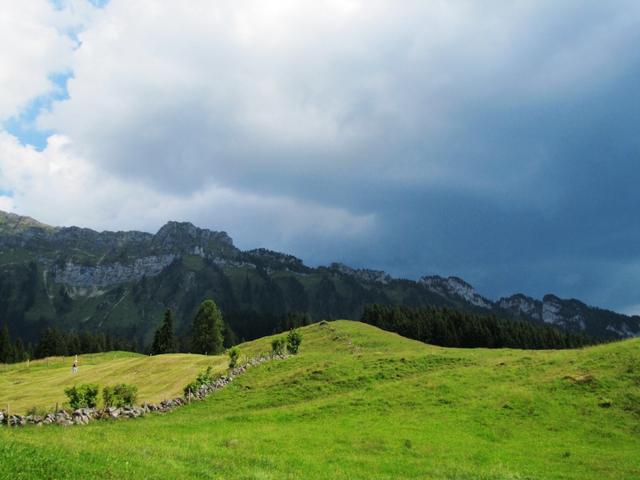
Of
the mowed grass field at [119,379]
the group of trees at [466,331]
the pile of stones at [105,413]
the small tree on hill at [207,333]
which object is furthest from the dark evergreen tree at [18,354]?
the pile of stones at [105,413]

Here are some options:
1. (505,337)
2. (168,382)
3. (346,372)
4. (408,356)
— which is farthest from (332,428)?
(505,337)

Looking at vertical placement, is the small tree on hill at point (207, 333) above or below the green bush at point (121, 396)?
above

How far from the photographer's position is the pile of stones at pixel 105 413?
115ft

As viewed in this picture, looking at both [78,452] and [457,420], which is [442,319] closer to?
[457,420]

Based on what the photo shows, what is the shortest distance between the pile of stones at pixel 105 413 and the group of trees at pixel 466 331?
368ft

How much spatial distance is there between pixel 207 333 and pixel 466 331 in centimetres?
8108

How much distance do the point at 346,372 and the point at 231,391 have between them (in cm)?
1269

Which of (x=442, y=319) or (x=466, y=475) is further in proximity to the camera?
(x=442, y=319)

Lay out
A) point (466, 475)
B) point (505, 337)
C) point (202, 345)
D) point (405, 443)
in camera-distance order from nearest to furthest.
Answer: point (466, 475) → point (405, 443) → point (202, 345) → point (505, 337)

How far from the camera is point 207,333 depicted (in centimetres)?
13925

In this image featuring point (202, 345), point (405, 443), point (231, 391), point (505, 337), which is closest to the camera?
point (405, 443)

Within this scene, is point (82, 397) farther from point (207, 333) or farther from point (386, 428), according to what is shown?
point (207, 333)

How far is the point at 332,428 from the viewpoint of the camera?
119ft

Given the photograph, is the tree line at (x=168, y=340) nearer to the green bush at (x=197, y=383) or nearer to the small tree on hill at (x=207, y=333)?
the small tree on hill at (x=207, y=333)
